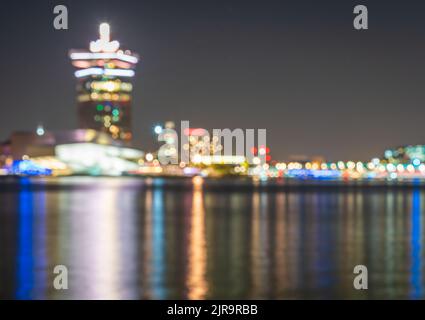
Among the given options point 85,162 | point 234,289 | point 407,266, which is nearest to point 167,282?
point 234,289

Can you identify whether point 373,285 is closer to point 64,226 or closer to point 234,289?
point 234,289

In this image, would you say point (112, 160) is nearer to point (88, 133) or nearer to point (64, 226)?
point (88, 133)

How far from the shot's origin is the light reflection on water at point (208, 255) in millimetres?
15055

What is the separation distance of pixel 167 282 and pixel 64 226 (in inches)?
607

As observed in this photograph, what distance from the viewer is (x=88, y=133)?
18562 centimetres

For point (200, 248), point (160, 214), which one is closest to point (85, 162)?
point (160, 214)

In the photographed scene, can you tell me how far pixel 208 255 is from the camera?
2062 centimetres

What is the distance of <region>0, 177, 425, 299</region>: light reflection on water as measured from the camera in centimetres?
1505

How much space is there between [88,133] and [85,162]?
7.61m

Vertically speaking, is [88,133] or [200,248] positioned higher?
[88,133]
